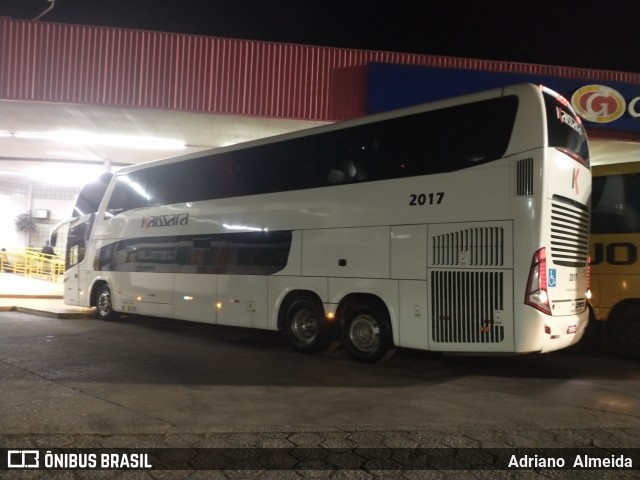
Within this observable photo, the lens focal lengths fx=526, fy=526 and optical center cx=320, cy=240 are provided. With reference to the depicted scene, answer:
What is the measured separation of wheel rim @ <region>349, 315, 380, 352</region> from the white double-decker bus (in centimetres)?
3

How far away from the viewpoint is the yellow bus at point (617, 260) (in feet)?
28.1

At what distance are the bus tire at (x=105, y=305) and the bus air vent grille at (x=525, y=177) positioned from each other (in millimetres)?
9971

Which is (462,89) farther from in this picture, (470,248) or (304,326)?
(304,326)

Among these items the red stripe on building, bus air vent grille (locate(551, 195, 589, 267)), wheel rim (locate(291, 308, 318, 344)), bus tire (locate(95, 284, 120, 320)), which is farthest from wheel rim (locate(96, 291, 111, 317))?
bus air vent grille (locate(551, 195, 589, 267))

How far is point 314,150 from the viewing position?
28.8 feet

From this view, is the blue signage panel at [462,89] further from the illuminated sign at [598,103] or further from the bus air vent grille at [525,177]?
the bus air vent grille at [525,177]

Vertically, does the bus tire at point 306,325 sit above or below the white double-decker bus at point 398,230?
below

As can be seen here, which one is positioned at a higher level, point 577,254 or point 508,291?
point 577,254

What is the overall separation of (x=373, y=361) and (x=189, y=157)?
5680 millimetres

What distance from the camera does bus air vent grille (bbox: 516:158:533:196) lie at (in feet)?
21.3

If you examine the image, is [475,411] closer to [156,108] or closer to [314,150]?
[314,150]

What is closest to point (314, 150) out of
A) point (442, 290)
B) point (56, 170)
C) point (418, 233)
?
point (418, 233)

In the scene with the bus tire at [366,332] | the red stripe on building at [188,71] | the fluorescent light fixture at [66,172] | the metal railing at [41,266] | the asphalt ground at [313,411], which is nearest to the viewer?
the asphalt ground at [313,411]

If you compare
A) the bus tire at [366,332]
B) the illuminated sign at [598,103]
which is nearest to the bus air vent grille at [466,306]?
the bus tire at [366,332]
